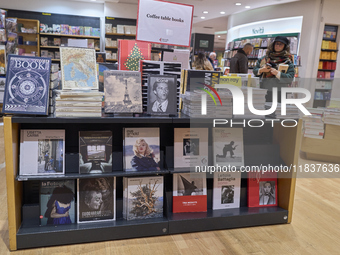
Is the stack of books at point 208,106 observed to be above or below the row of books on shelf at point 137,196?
above

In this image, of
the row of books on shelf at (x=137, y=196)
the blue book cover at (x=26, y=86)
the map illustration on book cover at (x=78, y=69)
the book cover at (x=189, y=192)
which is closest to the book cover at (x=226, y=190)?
the row of books on shelf at (x=137, y=196)

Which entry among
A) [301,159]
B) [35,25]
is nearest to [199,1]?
[35,25]

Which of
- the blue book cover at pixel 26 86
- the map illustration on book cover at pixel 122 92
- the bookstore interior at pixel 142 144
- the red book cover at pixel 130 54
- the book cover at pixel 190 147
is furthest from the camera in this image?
the red book cover at pixel 130 54

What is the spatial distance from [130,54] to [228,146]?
1088 mm

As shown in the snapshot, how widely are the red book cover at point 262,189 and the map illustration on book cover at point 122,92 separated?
116 cm

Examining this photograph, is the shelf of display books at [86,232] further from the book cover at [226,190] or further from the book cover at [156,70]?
the book cover at [156,70]

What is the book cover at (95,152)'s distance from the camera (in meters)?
2.07

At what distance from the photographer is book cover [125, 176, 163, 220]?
2.20 m

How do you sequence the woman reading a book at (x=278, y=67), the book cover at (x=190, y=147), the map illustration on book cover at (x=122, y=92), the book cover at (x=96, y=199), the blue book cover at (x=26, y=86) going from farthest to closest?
the woman reading a book at (x=278, y=67) < the book cover at (x=190, y=147) < the book cover at (x=96, y=199) < the map illustration on book cover at (x=122, y=92) < the blue book cover at (x=26, y=86)

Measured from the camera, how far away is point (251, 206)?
8.20 feet

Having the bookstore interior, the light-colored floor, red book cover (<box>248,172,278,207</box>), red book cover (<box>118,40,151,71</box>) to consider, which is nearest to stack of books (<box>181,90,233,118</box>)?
the bookstore interior

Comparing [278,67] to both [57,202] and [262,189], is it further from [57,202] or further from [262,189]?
[57,202]

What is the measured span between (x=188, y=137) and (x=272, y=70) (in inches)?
63.7

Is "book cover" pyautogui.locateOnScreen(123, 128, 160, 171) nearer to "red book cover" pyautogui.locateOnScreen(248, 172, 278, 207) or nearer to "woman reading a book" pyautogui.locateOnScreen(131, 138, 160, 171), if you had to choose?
"woman reading a book" pyautogui.locateOnScreen(131, 138, 160, 171)
